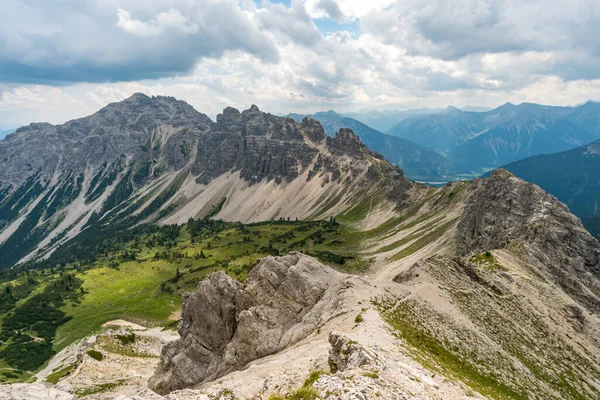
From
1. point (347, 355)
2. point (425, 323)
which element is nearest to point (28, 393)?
point (347, 355)

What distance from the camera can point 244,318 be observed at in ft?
170

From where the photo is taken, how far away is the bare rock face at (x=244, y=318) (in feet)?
163

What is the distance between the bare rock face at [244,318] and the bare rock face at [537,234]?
48557mm

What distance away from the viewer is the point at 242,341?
50594mm

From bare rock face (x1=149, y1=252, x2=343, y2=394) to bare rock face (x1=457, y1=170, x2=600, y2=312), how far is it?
48.6 meters

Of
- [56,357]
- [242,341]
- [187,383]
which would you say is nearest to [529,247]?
[242,341]

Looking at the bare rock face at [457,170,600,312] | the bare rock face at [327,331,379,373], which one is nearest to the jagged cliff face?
the bare rock face at [327,331,379,373]

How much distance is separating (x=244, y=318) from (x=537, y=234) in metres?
68.0

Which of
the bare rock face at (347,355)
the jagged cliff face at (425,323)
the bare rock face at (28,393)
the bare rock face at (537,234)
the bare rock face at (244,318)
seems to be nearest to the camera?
the bare rock face at (347,355)

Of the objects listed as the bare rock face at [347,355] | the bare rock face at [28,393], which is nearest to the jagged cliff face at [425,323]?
the bare rock face at [347,355]

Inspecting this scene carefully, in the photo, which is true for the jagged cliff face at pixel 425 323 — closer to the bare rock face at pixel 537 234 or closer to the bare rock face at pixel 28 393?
the bare rock face at pixel 537 234

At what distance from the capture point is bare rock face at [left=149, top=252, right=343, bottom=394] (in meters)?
49.8

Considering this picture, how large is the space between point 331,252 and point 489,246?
96.6m

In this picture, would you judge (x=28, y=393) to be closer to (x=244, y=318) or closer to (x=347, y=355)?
(x=244, y=318)
